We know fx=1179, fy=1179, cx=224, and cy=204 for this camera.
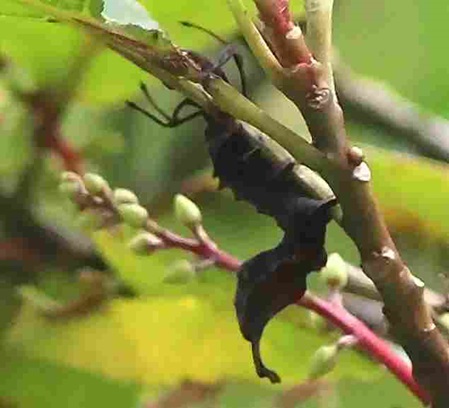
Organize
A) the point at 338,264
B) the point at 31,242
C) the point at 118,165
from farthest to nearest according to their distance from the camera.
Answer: the point at 118,165, the point at 31,242, the point at 338,264

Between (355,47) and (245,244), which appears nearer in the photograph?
(245,244)

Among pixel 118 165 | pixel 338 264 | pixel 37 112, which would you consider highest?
pixel 338 264

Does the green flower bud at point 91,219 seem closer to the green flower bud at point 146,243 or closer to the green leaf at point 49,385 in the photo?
the green flower bud at point 146,243

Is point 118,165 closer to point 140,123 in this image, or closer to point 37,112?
point 140,123

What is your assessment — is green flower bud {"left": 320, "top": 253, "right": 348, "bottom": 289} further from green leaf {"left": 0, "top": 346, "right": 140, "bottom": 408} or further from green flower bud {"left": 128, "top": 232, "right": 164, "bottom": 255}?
green leaf {"left": 0, "top": 346, "right": 140, "bottom": 408}

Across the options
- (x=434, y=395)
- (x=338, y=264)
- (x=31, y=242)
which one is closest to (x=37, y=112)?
(x=31, y=242)

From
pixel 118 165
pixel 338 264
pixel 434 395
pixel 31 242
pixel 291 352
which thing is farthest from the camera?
pixel 118 165

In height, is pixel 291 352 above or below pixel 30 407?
above
